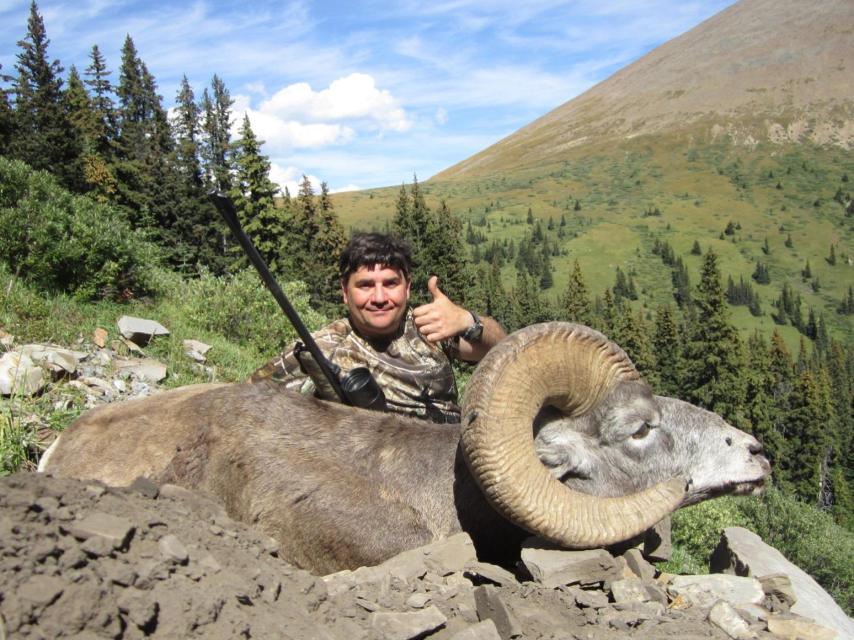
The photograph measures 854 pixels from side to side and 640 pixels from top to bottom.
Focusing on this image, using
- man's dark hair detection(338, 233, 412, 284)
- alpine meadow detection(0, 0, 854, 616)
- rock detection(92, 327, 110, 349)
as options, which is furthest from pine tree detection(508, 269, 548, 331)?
man's dark hair detection(338, 233, 412, 284)

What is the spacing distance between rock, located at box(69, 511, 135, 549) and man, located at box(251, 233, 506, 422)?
2724mm

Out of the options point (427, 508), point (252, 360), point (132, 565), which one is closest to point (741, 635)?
point (427, 508)

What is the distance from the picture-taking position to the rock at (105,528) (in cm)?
277

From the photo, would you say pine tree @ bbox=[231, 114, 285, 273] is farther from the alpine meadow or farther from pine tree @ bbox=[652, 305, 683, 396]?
pine tree @ bbox=[652, 305, 683, 396]

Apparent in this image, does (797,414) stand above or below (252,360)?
below

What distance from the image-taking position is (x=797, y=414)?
6825 cm

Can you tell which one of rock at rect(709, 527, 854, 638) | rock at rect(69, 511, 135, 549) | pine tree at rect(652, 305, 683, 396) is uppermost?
rock at rect(69, 511, 135, 549)

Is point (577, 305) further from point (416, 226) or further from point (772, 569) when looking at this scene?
point (772, 569)

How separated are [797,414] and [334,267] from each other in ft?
160

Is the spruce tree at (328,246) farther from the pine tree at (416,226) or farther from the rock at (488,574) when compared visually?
the rock at (488,574)

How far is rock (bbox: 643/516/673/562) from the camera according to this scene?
5438 millimetres

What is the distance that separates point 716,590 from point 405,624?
2.38 meters

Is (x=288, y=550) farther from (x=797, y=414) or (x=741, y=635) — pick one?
(x=797, y=414)

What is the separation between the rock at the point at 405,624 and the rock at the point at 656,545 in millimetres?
2619
